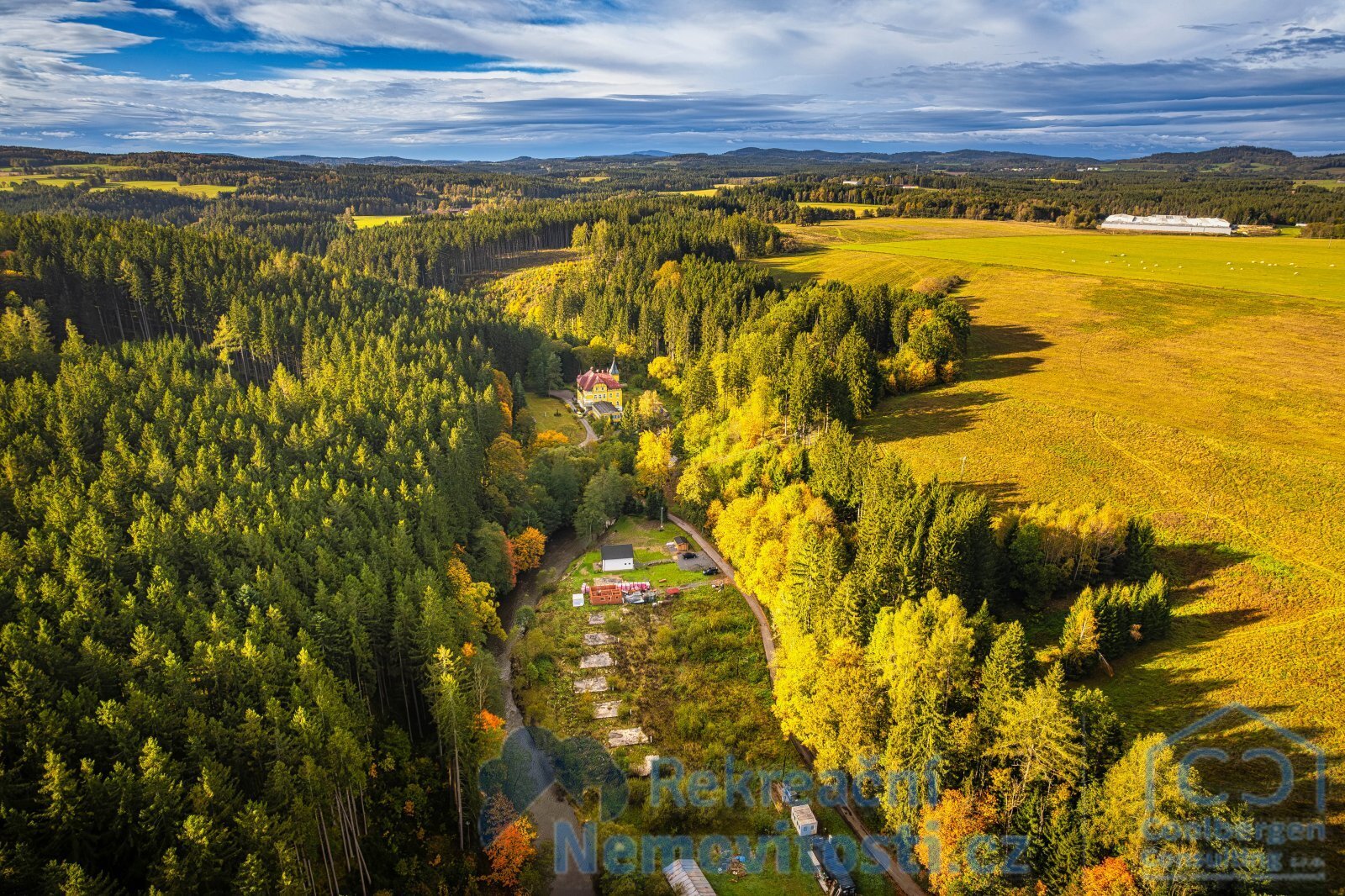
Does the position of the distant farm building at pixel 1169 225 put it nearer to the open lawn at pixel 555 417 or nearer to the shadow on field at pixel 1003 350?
the shadow on field at pixel 1003 350

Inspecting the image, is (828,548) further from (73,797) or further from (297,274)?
(297,274)

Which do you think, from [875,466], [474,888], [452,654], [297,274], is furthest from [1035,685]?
[297,274]

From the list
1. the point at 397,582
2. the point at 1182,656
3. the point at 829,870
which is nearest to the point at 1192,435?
the point at 1182,656

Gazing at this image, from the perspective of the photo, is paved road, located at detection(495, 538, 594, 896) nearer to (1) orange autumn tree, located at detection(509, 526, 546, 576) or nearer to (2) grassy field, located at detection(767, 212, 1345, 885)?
(1) orange autumn tree, located at detection(509, 526, 546, 576)

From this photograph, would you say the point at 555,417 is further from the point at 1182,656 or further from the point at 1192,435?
the point at 1182,656

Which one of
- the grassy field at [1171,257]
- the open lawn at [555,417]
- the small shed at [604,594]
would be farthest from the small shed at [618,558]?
the grassy field at [1171,257]
